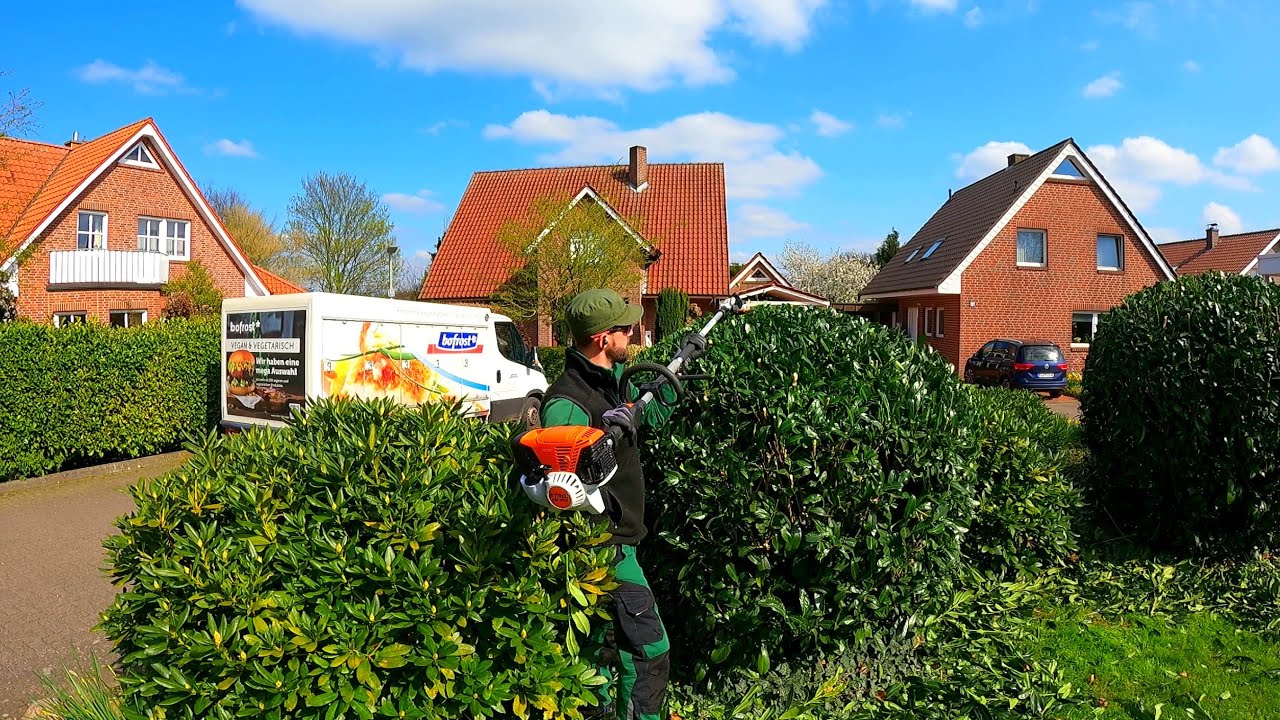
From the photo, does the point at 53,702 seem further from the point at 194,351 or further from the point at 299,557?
the point at 194,351

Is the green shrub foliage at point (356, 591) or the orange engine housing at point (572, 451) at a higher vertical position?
the orange engine housing at point (572, 451)

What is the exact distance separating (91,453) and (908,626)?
1117cm

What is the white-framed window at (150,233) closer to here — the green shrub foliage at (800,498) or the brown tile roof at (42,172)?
the brown tile roof at (42,172)

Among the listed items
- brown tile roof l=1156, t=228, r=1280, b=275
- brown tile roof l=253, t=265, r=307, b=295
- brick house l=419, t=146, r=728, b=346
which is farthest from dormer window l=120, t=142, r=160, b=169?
brown tile roof l=1156, t=228, r=1280, b=275

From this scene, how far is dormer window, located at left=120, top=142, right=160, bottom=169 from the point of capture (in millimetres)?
22500

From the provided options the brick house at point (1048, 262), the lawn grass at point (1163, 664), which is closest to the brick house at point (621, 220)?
Answer: the brick house at point (1048, 262)

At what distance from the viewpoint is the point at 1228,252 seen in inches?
1582

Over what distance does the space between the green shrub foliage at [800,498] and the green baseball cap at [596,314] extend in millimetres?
582

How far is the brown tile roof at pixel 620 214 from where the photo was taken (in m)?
29.7

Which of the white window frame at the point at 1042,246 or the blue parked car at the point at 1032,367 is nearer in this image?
the blue parked car at the point at 1032,367

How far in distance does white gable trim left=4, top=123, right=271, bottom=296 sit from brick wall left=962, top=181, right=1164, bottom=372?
2397 cm

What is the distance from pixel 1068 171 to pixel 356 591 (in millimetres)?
30664

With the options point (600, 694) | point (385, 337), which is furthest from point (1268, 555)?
point (385, 337)

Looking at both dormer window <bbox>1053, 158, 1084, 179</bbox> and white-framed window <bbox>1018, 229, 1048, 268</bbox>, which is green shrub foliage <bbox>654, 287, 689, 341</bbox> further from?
dormer window <bbox>1053, 158, 1084, 179</bbox>
